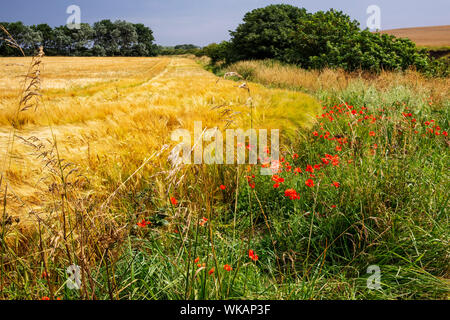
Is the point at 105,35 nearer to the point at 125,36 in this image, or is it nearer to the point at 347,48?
the point at 125,36

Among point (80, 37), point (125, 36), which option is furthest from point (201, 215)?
point (125, 36)

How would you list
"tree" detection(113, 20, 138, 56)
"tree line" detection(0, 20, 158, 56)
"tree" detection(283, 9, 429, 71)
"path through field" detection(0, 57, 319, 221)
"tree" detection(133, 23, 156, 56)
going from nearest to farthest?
"path through field" detection(0, 57, 319, 221) → "tree" detection(283, 9, 429, 71) → "tree line" detection(0, 20, 158, 56) → "tree" detection(113, 20, 138, 56) → "tree" detection(133, 23, 156, 56)

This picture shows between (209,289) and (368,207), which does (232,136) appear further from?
(209,289)

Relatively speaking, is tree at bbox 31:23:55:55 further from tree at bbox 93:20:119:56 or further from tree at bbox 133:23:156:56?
tree at bbox 133:23:156:56

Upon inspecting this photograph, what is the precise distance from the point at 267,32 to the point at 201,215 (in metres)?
16.2

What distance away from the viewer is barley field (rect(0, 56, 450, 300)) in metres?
1.10

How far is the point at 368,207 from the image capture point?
5.50ft

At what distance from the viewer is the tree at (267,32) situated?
50.8 feet

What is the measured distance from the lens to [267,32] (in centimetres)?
1545

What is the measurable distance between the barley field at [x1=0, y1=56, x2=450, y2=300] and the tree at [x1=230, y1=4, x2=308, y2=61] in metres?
13.9

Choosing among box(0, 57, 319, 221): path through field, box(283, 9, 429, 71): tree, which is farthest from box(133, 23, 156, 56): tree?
box(0, 57, 319, 221): path through field

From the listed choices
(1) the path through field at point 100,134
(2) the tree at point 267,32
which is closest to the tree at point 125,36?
(2) the tree at point 267,32

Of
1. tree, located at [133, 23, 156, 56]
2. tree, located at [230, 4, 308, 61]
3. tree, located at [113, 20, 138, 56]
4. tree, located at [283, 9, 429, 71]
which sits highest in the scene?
tree, located at [133, 23, 156, 56]
